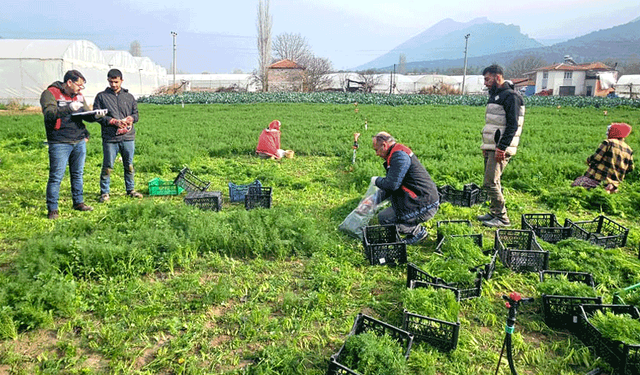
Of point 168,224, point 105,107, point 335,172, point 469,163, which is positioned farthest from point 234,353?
point 469,163

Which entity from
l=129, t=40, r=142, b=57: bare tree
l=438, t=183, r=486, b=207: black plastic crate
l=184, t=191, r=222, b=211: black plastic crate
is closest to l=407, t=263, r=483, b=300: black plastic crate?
l=438, t=183, r=486, b=207: black plastic crate

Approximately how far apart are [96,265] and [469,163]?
7.54 m

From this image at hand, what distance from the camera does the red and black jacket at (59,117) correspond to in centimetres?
592

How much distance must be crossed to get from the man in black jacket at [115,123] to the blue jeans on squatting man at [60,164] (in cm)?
45

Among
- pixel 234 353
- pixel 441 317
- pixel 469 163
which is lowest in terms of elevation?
pixel 234 353

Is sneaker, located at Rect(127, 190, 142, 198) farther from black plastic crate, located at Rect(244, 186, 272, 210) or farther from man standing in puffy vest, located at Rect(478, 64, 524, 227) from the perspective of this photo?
man standing in puffy vest, located at Rect(478, 64, 524, 227)

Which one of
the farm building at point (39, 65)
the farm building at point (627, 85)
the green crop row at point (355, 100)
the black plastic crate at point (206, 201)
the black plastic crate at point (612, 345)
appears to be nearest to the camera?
the black plastic crate at point (612, 345)

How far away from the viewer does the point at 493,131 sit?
6008 mm

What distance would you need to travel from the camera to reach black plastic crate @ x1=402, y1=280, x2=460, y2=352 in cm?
329

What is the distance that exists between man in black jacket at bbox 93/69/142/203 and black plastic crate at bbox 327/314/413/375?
526 centimetres

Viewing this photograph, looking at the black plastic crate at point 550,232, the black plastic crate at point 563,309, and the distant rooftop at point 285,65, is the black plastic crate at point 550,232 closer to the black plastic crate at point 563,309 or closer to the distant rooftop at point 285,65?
the black plastic crate at point 563,309

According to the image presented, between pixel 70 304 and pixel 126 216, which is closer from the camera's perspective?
pixel 70 304

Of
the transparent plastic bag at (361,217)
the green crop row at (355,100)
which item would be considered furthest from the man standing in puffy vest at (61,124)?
the green crop row at (355,100)

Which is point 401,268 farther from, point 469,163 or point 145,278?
point 469,163
